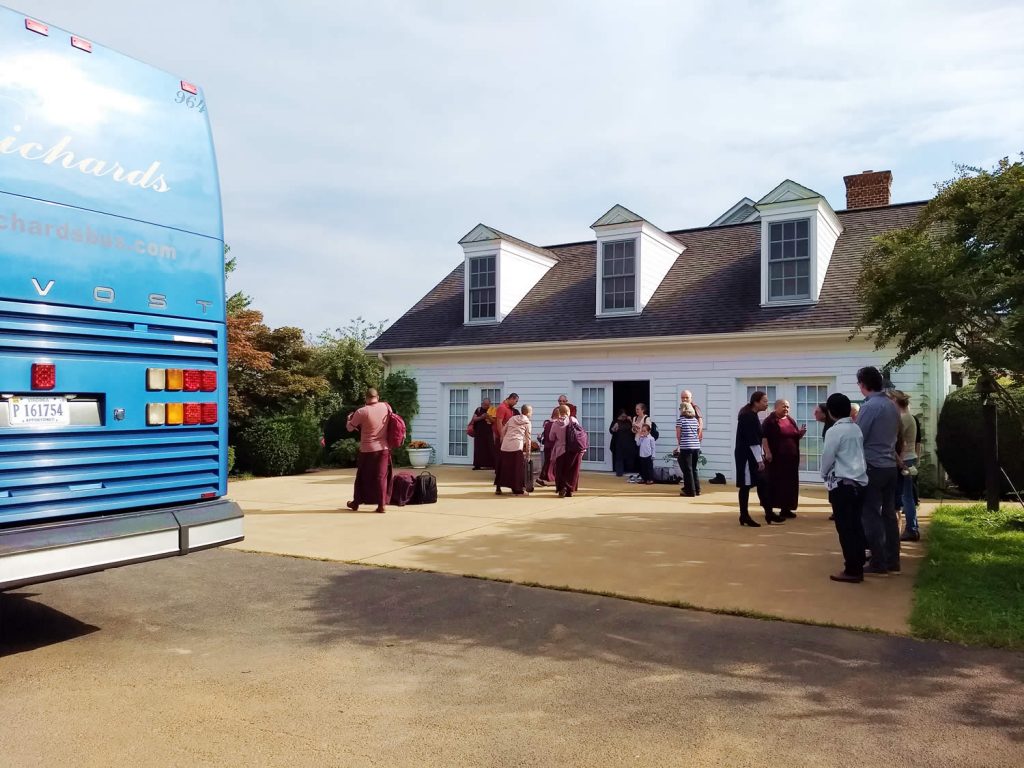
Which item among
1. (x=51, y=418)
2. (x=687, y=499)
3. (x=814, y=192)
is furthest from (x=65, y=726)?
(x=814, y=192)

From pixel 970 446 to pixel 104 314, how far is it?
12.8 metres

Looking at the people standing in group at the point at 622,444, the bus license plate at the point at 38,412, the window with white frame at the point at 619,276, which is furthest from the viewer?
the window with white frame at the point at 619,276

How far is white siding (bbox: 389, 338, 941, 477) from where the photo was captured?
1405 cm

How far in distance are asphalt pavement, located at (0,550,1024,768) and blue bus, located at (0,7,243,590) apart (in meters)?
0.82

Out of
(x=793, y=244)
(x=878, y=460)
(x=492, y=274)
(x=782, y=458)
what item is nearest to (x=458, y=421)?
(x=492, y=274)

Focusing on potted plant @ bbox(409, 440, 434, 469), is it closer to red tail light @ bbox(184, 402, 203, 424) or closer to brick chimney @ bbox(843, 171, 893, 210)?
brick chimney @ bbox(843, 171, 893, 210)

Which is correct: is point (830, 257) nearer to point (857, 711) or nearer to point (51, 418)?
point (857, 711)

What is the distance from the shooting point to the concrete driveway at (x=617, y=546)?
6.28 meters

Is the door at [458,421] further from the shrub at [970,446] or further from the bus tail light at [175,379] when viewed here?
the bus tail light at [175,379]

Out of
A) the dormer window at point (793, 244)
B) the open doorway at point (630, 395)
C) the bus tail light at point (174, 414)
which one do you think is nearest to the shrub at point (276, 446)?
the open doorway at point (630, 395)

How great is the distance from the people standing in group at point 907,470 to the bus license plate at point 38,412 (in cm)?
751

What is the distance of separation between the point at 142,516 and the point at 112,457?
0.44 metres

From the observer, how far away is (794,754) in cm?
342

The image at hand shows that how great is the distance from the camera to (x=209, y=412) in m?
5.65
